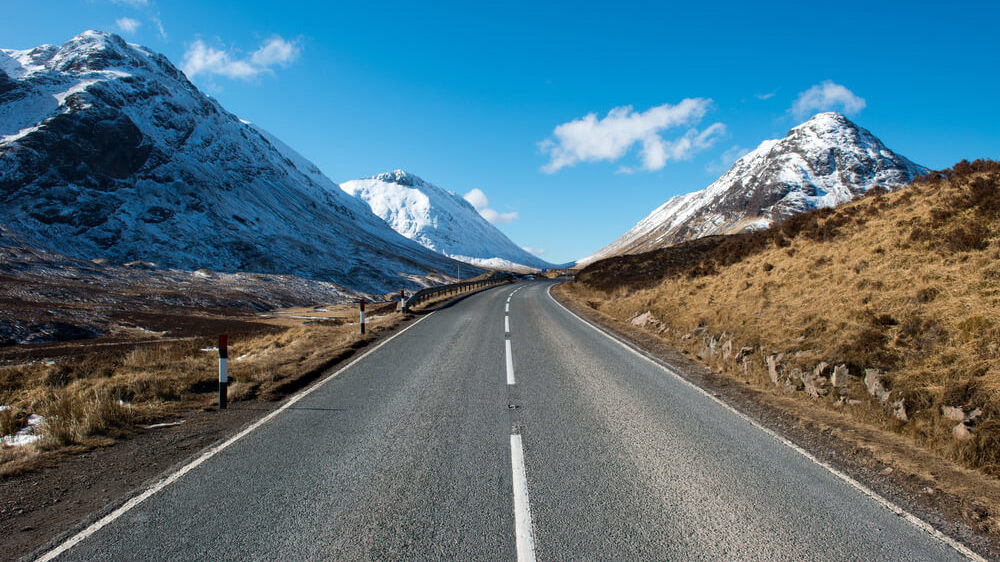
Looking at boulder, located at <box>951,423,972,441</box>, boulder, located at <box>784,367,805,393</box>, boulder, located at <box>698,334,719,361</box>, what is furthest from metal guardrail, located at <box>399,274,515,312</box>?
boulder, located at <box>951,423,972,441</box>

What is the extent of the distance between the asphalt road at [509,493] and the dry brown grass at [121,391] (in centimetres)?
185

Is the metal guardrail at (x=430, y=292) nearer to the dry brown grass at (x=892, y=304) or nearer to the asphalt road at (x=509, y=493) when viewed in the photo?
the dry brown grass at (x=892, y=304)

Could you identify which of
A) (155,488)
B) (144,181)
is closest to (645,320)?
(155,488)

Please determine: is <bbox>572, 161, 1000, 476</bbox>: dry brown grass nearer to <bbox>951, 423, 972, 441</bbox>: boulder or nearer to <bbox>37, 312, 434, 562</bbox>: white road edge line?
<bbox>951, 423, 972, 441</bbox>: boulder

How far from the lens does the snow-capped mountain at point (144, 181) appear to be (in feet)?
237

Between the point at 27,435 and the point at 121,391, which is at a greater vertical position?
the point at 121,391

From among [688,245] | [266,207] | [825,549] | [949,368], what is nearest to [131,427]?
[825,549]

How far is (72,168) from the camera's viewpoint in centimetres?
8081

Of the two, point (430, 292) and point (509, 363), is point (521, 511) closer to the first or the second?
point (509, 363)

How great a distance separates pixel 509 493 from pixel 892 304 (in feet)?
25.5

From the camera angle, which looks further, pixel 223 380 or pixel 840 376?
pixel 223 380

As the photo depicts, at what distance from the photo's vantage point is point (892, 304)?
315 inches

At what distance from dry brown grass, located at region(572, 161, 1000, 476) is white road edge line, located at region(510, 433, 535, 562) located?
183 inches

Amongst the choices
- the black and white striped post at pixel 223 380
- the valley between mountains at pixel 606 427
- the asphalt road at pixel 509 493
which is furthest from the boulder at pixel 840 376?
the black and white striped post at pixel 223 380
